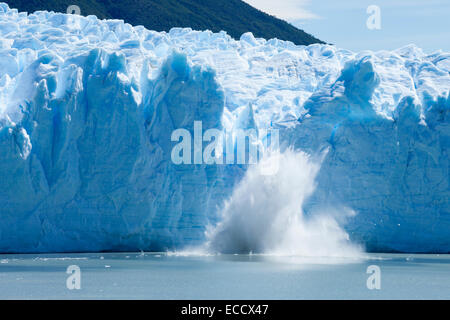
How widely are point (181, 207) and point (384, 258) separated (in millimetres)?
4724

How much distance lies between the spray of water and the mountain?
26.8m

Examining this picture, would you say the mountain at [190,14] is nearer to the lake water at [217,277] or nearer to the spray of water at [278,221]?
the spray of water at [278,221]

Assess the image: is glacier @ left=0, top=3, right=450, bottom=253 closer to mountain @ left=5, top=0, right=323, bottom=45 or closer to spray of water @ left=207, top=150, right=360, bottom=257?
spray of water @ left=207, top=150, right=360, bottom=257

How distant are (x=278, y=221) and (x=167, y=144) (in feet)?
10.4

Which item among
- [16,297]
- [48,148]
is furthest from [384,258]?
[16,297]

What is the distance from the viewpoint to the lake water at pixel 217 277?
12.6 metres

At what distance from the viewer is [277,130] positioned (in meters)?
20.9

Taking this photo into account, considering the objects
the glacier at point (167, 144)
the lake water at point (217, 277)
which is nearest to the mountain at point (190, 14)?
the glacier at point (167, 144)

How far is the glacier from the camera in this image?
61.0ft

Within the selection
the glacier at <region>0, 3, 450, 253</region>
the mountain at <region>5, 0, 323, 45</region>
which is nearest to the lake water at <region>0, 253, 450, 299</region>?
the glacier at <region>0, 3, 450, 253</region>

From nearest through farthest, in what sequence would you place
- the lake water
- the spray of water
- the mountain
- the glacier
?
the lake water → the glacier → the spray of water → the mountain

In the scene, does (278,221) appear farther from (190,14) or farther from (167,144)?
(190,14)
